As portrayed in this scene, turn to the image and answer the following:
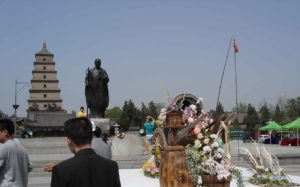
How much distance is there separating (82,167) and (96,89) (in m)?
15.6

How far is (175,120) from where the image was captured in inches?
307

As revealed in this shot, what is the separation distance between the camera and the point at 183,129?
792 cm

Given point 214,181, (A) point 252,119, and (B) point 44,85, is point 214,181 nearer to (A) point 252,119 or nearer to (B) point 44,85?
(A) point 252,119

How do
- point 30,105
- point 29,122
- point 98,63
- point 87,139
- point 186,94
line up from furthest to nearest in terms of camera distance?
point 30,105
point 29,122
point 98,63
point 186,94
point 87,139

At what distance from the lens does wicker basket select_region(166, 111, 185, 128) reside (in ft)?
25.5

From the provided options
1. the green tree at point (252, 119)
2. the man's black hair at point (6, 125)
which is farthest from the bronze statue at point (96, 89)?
the green tree at point (252, 119)

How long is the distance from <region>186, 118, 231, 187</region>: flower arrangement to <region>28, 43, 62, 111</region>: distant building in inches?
3147

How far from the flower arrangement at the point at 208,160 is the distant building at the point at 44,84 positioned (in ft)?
262

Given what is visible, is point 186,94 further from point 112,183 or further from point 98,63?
point 112,183

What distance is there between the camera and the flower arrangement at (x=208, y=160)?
7545 mm

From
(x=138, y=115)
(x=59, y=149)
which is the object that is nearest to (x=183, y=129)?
(x=59, y=149)

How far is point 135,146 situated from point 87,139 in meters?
15.7

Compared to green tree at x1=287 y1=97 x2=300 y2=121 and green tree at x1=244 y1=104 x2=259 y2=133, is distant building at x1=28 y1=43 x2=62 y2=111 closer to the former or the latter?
green tree at x1=244 y1=104 x2=259 y2=133

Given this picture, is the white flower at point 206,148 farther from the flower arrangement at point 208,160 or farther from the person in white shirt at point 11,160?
the person in white shirt at point 11,160
